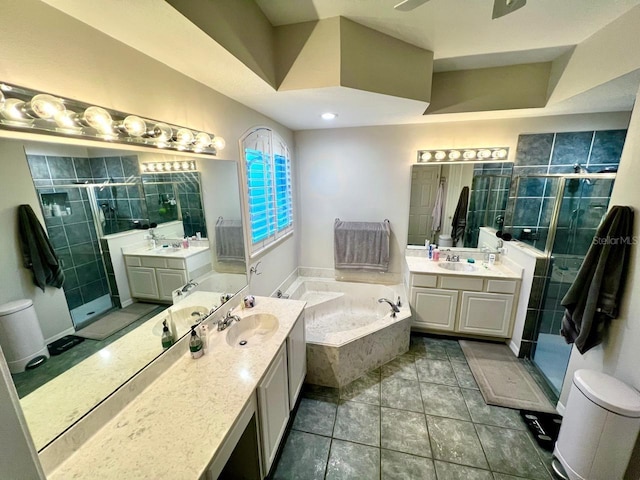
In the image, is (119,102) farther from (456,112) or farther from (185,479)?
(456,112)

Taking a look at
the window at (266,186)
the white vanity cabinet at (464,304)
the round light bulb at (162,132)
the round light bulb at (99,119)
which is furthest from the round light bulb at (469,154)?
the round light bulb at (99,119)

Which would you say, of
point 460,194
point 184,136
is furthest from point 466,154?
point 184,136

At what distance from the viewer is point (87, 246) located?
1.04 meters

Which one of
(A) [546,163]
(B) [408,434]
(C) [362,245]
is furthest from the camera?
(C) [362,245]

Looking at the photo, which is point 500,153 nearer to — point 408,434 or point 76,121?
point 408,434

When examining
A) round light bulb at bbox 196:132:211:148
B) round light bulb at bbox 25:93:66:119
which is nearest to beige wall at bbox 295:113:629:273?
round light bulb at bbox 196:132:211:148

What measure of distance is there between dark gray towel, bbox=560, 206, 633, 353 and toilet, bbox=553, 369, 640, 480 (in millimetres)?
265

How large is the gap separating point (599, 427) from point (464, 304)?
1.37m

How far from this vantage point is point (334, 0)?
1414mm

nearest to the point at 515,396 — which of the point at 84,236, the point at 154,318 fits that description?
the point at 154,318

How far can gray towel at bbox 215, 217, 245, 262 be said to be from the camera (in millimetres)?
1875

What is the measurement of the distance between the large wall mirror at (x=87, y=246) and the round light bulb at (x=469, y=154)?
2.84 metres

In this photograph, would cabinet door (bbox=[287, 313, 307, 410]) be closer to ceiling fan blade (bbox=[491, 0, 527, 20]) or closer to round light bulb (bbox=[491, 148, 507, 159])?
ceiling fan blade (bbox=[491, 0, 527, 20])

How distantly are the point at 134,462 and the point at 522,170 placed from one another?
3817 mm
